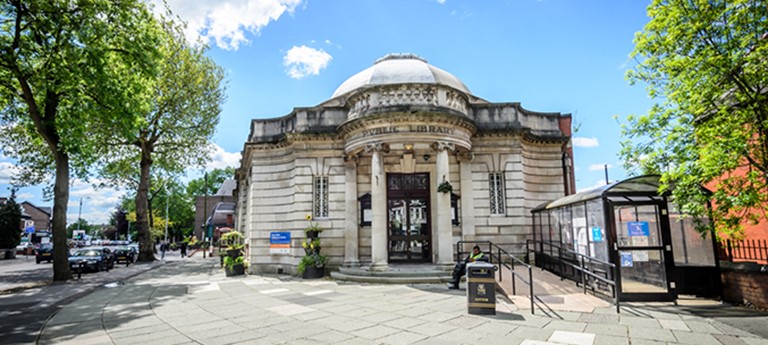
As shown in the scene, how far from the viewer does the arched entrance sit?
15.3 metres

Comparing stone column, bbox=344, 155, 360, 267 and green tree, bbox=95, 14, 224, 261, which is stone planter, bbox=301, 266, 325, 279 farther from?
green tree, bbox=95, 14, 224, 261

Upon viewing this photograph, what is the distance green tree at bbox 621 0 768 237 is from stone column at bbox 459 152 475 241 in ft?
23.9

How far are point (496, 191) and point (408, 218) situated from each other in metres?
3.68

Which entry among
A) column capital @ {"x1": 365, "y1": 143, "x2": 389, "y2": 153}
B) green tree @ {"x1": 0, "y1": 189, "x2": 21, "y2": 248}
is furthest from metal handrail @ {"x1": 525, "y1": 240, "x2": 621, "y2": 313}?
green tree @ {"x1": 0, "y1": 189, "x2": 21, "y2": 248}

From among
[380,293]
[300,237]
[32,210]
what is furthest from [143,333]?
[32,210]

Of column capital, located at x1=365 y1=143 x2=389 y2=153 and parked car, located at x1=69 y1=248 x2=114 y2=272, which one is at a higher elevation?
column capital, located at x1=365 y1=143 x2=389 y2=153

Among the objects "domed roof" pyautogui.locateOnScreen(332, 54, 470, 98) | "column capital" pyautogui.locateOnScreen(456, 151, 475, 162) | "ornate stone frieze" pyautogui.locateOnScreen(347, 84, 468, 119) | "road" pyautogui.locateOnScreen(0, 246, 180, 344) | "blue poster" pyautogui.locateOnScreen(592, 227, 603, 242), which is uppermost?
"domed roof" pyautogui.locateOnScreen(332, 54, 470, 98)

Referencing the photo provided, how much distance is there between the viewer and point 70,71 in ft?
44.4

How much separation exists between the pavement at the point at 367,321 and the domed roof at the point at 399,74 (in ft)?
32.8

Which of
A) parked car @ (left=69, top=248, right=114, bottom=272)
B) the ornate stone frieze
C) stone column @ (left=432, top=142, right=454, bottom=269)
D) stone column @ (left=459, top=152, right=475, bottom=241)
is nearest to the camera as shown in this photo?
stone column @ (left=432, top=142, right=454, bottom=269)

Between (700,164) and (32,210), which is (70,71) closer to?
(700,164)

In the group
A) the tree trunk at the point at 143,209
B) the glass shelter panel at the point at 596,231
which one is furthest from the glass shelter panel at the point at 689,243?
the tree trunk at the point at 143,209

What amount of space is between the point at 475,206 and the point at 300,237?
7021 millimetres

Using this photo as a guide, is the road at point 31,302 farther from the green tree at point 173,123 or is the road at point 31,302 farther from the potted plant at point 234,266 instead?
the green tree at point 173,123
